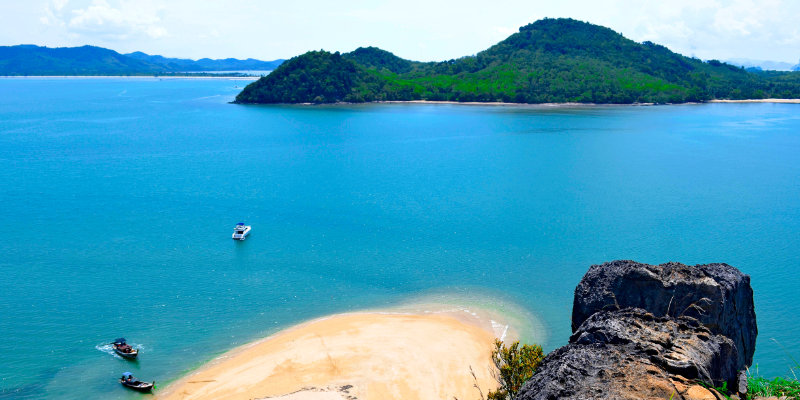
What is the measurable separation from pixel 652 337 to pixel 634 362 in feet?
5.70

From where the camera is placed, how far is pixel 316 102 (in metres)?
200

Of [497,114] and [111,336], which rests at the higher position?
[497,114]

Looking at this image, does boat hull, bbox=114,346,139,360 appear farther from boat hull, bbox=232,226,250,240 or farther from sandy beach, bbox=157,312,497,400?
boat hull, bbox=232,226,250,240

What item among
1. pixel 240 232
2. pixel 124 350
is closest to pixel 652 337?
pixel 124 350

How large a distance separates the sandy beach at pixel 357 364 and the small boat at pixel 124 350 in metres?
4.25

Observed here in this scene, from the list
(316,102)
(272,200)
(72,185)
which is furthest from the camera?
(316,102)

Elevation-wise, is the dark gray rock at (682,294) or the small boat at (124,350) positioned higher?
the dark gray rock at (682,294)

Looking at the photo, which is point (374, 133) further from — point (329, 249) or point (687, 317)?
point (687, 317)

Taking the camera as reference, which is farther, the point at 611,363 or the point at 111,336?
the point at 111,336

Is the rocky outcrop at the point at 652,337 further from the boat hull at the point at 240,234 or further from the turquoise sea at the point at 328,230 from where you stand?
the boat hull at the point at 240,234

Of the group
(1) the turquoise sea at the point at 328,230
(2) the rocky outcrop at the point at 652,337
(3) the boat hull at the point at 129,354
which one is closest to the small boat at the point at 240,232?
(1) the turquoise sea at the point at 328,230

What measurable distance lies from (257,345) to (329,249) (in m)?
18.0

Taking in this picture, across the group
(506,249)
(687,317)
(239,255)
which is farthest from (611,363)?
(239,255)

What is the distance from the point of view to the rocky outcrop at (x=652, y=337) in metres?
13.2
